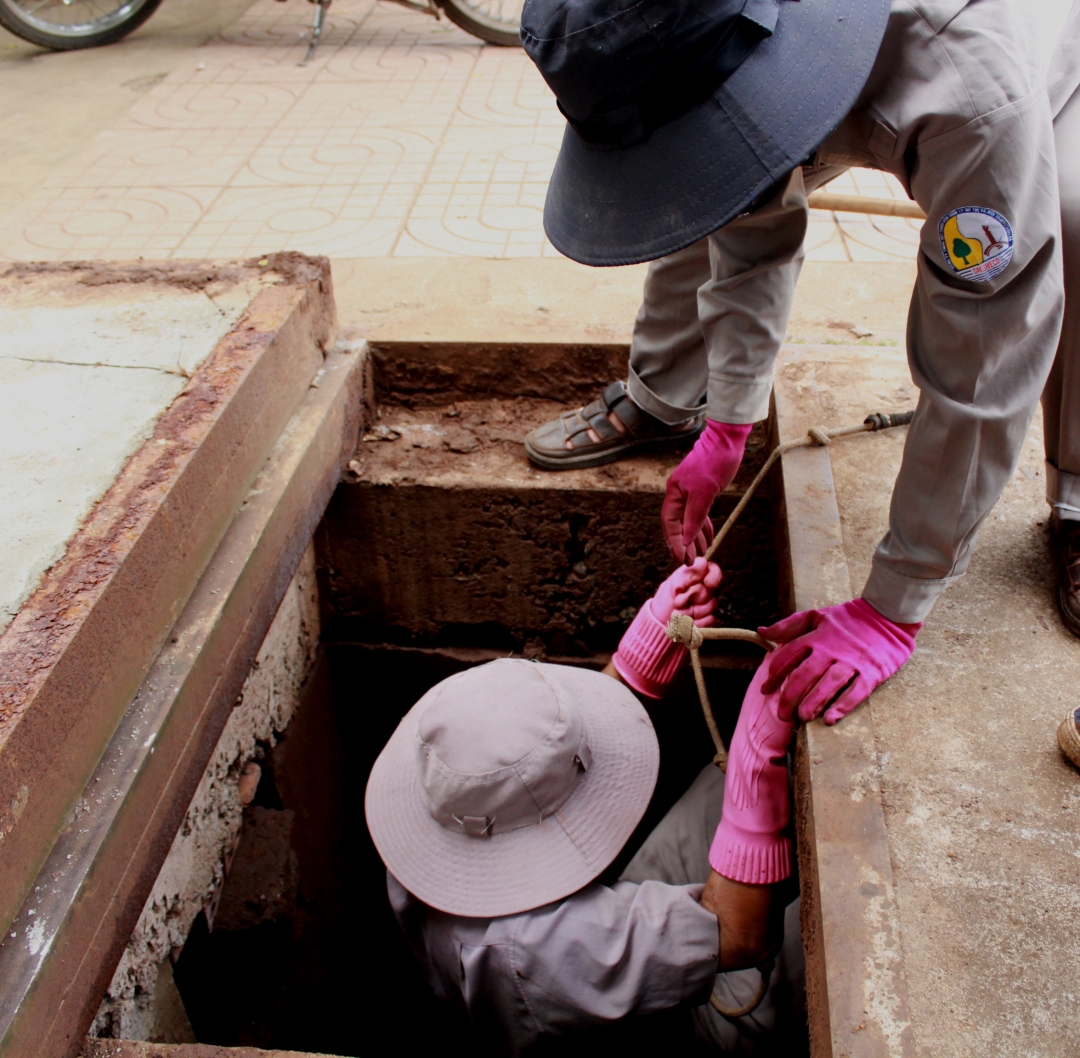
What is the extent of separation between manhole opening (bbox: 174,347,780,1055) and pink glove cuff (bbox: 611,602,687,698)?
445 mm

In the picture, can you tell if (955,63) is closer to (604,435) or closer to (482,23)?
(604,435)

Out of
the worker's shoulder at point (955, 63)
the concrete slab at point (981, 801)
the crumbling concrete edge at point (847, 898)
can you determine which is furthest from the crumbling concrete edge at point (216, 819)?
the worker's shoulder at point (955, 63)

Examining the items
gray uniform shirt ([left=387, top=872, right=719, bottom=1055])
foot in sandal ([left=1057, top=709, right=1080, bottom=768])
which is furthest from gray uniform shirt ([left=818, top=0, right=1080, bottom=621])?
gray uniform shirt ([left=387, top=872, right=719, bottom=1055])

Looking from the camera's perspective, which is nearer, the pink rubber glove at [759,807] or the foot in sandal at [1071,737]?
the foot in sandal at [1071,737]

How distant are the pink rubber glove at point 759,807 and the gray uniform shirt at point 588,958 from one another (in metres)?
0.11

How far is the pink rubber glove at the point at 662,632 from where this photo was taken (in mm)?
2084

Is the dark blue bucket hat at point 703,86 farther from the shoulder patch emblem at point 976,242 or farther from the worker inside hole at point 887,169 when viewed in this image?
the shoulder patch emblem at point 976,242

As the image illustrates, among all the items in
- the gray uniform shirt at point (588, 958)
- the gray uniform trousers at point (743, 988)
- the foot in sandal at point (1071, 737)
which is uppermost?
the foot in sandal at point (1071, 737)

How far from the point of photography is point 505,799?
1634mm

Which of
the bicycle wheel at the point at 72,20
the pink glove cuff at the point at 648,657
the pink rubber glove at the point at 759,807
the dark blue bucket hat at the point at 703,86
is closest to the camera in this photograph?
the dark blue bucket hat at the point at 703,86

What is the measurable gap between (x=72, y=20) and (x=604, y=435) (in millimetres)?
5572

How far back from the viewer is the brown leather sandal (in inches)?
98.7

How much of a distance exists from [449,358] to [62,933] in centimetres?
185

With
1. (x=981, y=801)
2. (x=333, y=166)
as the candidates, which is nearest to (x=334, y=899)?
(x=981, y=801)
